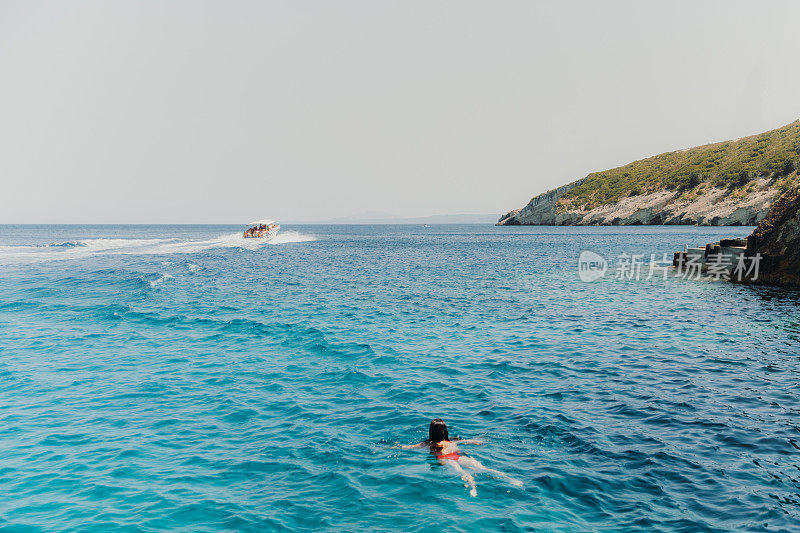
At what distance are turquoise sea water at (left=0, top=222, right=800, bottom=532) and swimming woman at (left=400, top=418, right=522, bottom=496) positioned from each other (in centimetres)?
24

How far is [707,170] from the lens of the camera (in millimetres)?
144750

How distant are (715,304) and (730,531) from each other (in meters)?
24.3

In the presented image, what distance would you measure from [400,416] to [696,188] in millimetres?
159103

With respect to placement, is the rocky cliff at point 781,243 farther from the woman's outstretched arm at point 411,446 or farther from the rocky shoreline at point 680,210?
the rocky shoreline at point 680,210

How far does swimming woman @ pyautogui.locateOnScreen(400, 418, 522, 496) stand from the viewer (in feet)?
31.4

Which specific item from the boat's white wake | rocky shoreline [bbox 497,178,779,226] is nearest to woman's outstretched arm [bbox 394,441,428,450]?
the boat's white wake

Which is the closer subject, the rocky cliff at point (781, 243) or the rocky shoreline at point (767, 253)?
the rocky cliff at point (781, 243)

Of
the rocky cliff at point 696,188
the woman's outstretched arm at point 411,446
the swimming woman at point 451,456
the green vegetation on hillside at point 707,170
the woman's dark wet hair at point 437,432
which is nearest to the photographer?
the swimming woman at point 451,456

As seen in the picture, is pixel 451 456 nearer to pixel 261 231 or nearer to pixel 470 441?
pixel 470 441

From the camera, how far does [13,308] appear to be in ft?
101

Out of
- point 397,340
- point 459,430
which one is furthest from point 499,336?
point 459,430

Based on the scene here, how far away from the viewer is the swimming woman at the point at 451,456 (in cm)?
957

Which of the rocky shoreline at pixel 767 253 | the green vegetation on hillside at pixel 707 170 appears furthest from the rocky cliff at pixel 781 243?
the green vegetation on hillside at pixel 707 170

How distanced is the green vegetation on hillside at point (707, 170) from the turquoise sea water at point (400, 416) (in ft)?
413
